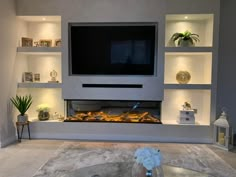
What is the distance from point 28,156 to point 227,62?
12.6 feet

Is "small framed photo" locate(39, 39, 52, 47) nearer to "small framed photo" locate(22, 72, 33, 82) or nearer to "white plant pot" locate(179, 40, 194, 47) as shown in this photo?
"small framed photo" locate(22, 72, 33, 82)

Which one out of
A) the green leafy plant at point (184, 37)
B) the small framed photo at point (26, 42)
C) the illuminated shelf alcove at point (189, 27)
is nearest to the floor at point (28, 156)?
the small framed photo at point (26, 42)

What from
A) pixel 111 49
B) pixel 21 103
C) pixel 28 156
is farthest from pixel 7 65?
pixel 111 49

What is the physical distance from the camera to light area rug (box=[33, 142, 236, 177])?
311cm

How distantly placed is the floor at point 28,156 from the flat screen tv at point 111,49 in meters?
1.42

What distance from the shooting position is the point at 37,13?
4543 mm

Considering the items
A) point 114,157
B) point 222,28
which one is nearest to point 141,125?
point 114,157

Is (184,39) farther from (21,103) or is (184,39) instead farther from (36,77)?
(21,103)

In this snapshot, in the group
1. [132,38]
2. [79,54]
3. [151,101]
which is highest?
[132,38]

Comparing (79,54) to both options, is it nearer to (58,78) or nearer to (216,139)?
(58,78)

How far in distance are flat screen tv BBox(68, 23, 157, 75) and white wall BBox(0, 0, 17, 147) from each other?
3.40 feet

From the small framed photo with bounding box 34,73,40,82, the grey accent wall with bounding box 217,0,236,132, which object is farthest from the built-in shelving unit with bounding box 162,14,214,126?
the small framed photo with bounding box 34,73,40,82

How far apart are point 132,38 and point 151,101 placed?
122cm

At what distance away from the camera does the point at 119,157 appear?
356 cm
